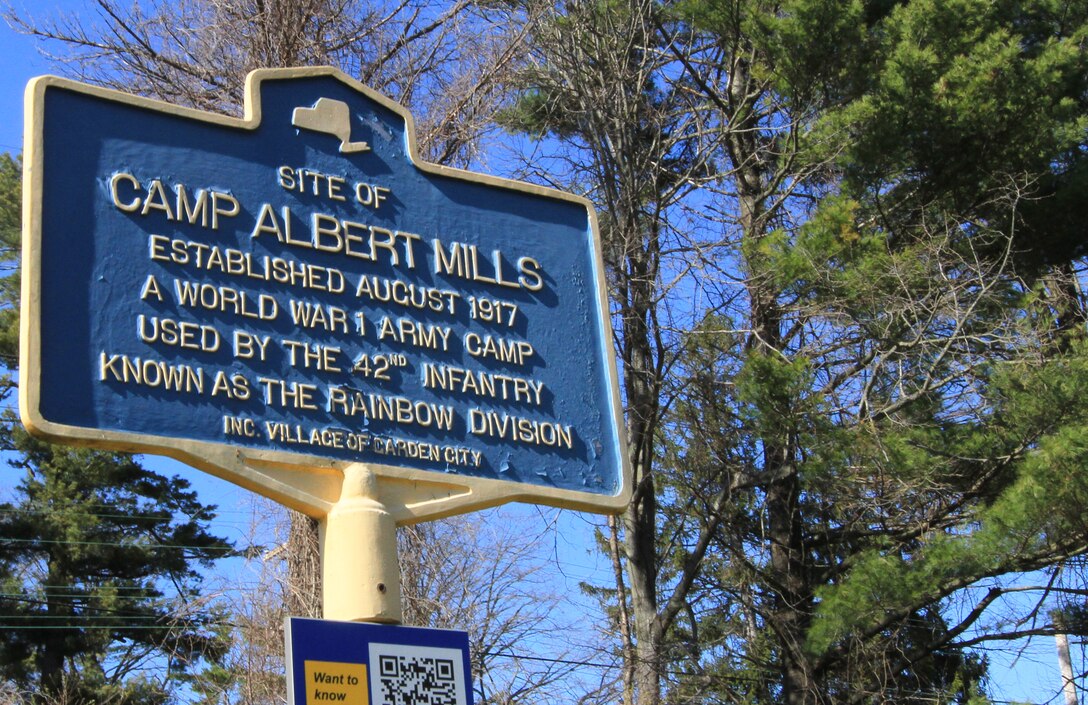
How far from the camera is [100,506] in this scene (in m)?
25.7

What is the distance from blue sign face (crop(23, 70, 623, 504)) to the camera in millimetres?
4504

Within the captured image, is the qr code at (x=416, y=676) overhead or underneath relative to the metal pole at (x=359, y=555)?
underneath

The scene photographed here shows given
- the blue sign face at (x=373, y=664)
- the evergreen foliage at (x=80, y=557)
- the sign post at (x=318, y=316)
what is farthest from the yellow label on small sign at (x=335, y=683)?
the evergreen foliage at (x=80, y=557)

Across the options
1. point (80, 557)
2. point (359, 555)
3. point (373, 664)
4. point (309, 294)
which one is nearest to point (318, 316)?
point (309, 294)

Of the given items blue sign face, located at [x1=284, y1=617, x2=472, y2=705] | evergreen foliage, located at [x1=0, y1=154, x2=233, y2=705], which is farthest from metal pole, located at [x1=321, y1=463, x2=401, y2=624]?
evergreen foliage, located at [x1=0, y1=154, x2=233, y2=705]

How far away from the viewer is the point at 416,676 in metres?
4.51

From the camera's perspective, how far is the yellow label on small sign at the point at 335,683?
427 cm

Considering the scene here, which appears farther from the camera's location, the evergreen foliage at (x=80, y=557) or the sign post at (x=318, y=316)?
the evergreen foliage at (x=80, y=557)

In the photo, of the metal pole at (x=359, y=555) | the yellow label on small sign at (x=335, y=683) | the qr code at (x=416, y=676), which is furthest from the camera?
the metal pole at (x=359, y=555)

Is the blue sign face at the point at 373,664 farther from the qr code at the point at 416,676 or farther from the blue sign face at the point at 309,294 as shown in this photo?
the blue sign face at the point at 309,294

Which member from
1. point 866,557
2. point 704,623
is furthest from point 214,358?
point 704,623

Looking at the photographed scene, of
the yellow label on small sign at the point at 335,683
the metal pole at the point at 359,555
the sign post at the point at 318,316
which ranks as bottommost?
the yellow label on small sign at the point at 335,683

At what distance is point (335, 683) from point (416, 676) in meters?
0.29

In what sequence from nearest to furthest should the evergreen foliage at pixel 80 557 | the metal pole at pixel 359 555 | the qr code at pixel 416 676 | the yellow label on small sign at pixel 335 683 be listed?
1. the yellow label on small sign at pixel 335 683
2. the qr code at pixel 416 676
3. the metal pole at pixel 359 555
4. the evergreen foliage at pixel 80 557
